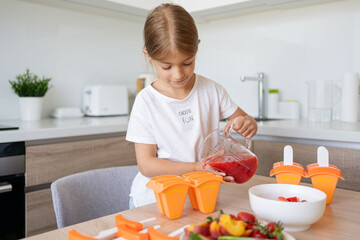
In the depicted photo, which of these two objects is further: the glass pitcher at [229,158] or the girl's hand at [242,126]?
the girl's hand at [242,126]

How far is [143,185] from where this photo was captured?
1110 mm

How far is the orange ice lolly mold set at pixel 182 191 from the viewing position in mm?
739

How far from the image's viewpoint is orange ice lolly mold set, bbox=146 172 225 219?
739mm

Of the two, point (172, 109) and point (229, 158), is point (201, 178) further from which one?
point (172, 109)

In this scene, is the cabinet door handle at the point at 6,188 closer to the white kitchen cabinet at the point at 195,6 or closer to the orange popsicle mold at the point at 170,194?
the orange popsicle mold at the point at 170,194

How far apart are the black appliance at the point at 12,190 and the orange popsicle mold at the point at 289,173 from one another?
3.68ft

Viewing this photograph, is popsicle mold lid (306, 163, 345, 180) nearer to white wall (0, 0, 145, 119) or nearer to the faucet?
the faucet

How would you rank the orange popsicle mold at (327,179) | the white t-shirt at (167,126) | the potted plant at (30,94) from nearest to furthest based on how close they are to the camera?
the orange popsicle mold at (327,179)
the white t-shirt at (167,126)
the potted plant at (30,94)

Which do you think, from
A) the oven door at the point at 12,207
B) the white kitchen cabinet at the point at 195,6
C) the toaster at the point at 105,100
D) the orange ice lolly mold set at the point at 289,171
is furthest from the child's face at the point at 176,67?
the toaster at the point at 105,100

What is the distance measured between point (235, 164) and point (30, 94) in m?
1.58

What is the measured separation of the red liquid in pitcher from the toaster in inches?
62.9

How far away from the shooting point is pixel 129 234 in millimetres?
612

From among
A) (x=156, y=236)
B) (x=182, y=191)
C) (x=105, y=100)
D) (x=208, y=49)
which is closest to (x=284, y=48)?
(x=208, y=49)

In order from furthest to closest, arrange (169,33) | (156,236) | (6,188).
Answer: (6,188)
(169,33)
(156,236)
